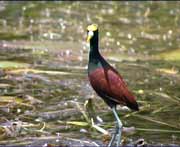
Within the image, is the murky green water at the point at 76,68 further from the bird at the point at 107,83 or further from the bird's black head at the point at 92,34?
the bird's black head at the point at 92,34

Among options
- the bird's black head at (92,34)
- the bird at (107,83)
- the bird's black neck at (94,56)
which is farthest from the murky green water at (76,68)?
the bird's black head at (92,34)

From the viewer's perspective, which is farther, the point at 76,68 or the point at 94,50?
the point at 76,68

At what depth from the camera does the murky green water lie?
23.0 feet

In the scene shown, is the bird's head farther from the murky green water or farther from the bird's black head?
the murky green water

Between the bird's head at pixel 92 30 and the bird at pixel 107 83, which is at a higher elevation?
the bird's head at pixel 92 30

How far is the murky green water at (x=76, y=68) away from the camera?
7.00 m

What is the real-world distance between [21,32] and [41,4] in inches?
175

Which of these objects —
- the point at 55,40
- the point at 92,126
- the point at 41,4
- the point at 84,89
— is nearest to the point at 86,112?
the point at 92,126

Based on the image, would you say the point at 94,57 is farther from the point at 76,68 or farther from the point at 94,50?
the point at 76,68

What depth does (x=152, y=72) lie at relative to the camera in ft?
34.0

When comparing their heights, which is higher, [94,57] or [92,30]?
[92,30]

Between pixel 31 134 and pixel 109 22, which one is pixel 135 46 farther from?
pixel 31 134

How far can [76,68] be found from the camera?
33.8 ft

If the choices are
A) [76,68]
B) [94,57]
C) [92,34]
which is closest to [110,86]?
[94,57]
